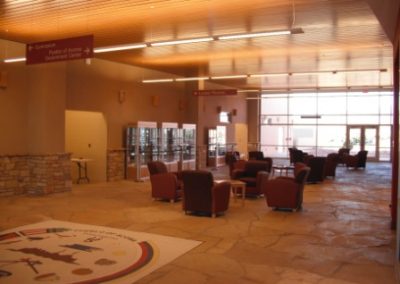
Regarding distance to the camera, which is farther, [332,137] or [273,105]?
[273,105]

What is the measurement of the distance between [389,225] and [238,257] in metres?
3.41

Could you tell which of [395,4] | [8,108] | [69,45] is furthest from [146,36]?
[395,4]

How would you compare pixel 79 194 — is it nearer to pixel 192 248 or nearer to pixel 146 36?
pixel 146 36

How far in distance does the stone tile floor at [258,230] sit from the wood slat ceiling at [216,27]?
12.3 ft

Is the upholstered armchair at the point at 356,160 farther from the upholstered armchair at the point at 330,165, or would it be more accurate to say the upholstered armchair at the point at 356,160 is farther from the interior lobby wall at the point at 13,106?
the interior lobby wall at the point at 13,106

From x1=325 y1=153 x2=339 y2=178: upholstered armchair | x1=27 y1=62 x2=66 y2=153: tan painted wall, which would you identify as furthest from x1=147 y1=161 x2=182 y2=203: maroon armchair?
x1=325 y1=153 x2=339 y2=178: upholstered armchair

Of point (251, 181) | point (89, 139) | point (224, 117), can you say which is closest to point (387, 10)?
point (251, 181)

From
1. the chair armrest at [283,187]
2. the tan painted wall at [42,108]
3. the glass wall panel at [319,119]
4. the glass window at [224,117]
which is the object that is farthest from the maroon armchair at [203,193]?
the glass wall panel at [319,119]

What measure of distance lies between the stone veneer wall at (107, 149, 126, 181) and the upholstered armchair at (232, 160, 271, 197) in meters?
4.43

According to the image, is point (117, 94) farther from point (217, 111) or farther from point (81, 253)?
point (81, 253)

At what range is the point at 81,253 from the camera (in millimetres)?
5344

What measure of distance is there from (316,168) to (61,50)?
891cm

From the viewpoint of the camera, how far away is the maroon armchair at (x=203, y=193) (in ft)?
25.2

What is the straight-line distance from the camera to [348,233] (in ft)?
22.1
